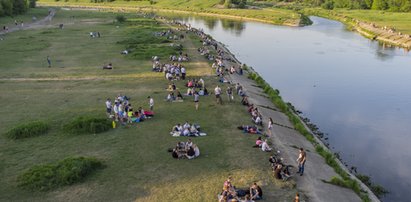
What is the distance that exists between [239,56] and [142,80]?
34.3 metres

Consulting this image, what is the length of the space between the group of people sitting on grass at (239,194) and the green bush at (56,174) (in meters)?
8.09

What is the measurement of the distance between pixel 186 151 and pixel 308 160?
8.52 m

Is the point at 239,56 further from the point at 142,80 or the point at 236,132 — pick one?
the point at 236,132

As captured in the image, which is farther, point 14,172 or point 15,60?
point 15,60

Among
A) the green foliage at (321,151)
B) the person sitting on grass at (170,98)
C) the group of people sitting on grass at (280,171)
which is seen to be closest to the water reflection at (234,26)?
the green foliage at (321,151)

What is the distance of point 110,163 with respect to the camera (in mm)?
24766

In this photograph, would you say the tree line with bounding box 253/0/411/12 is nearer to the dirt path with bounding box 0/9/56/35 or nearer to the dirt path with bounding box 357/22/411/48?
the dirt path with bounding box 357/22/411/48

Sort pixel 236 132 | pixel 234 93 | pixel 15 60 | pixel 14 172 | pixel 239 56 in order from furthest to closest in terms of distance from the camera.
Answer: pixel 239 56, pixel 15 60, pixel 234 93, pixel 236 132, pixel 14 172

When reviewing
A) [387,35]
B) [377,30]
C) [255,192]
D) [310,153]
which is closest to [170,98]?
[310,153]

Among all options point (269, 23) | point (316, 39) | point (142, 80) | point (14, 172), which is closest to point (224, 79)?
point (142, 80)

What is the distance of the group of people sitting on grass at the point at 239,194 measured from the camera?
20364 mm

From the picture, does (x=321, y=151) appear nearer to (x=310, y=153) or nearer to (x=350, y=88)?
(x=310, y=153)

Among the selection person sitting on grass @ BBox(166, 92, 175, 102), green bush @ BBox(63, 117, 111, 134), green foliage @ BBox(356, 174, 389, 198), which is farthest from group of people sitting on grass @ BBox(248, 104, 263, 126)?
green bush @ BBox(63, 117, 111, 134)

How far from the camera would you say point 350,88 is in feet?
176
